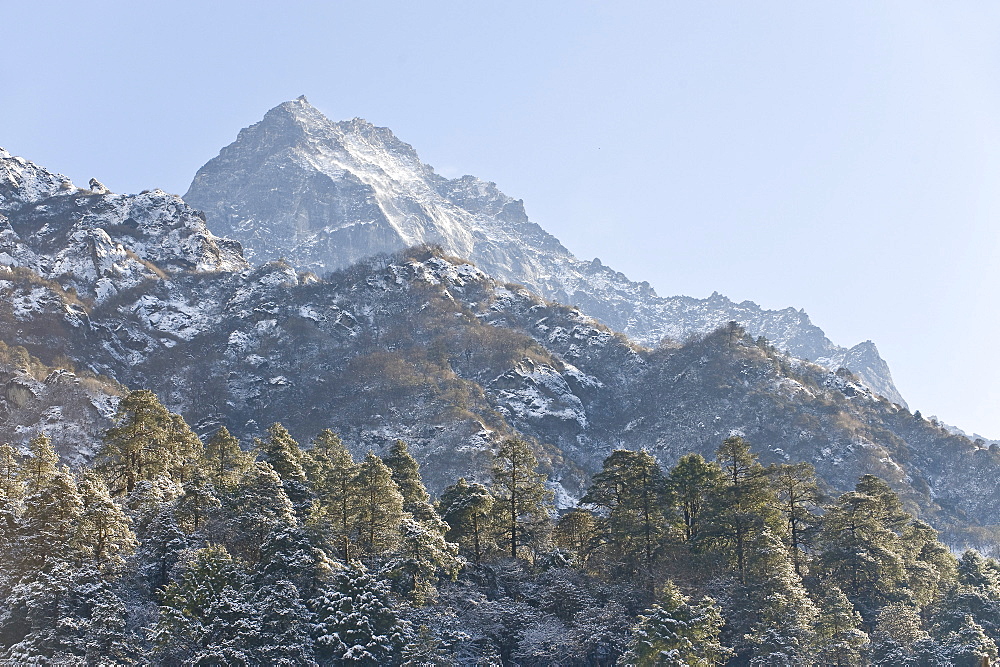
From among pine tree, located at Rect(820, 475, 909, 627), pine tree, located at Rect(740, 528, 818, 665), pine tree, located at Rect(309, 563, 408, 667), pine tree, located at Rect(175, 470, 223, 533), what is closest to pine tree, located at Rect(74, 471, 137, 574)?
pine tree, located at Rect(175, 470, 223, 533)

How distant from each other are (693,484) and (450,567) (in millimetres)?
26235

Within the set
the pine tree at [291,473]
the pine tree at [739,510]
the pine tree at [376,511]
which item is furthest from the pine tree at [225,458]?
the pine tree at [739,510]

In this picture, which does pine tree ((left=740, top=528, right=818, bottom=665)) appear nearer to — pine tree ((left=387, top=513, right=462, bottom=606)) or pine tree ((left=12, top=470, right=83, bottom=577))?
pine tree ((left=387, top=513, right=462, bottom=606))

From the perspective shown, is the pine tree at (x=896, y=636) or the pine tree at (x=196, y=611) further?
the pine tree at (x=896, y=636)

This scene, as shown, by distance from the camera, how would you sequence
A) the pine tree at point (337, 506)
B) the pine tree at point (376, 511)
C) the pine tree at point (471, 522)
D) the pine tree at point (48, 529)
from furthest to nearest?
the pine tree at point (471, 522) < the pine tree at point (376, 511) < the pine tree at point (337, 506) < the pine tree at point (48, 529)

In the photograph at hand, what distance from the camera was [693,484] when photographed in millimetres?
86938

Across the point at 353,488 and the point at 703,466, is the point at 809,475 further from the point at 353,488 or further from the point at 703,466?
the point at 353,488

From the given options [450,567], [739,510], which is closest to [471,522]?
[450,567]

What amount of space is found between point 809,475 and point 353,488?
149ft

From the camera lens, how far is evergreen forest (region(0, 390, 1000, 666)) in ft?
207

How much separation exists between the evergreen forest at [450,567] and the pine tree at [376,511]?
0.67ft

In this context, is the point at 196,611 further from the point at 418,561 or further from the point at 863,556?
the point at 863,556

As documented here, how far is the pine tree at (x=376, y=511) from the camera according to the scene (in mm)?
77562

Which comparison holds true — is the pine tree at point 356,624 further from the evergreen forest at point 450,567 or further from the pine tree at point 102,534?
the pine tree at point 102,534
